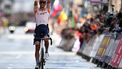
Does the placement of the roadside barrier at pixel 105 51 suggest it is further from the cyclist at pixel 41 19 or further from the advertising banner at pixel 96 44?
the cyclist at pixel 41 19

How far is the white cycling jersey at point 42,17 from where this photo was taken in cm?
1944

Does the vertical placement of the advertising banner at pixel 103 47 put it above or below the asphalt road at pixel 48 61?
above

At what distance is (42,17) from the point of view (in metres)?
19.4

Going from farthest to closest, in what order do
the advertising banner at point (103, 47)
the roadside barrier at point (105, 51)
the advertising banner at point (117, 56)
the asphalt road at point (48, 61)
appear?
the advertising banner at point (103, 47)
the asphalt road at point (48, 61)
the roadside barrier at point (105, 51)
the advertising banner at point (117, 56)

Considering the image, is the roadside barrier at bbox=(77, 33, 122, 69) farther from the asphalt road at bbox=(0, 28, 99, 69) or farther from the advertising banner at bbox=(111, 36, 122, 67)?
the asphalt road at bbox=(0, 28, 99, 69)

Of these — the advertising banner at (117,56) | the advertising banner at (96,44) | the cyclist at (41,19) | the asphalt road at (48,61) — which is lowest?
the asphalt road at (48,61)

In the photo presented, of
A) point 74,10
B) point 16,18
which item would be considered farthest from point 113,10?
point 16,18

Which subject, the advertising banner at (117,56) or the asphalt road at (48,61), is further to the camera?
the asphalt road at (48,61)

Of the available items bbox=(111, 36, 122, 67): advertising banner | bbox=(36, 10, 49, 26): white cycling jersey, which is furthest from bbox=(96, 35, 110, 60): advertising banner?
bbox=(36, 10, 49, 26): white cycling jersey

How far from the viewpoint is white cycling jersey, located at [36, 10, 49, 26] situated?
19.4 metres

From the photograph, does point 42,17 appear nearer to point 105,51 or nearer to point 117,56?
point 117,56

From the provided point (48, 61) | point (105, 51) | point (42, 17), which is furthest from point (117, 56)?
point (48, 61)

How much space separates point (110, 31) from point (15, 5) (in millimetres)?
148955

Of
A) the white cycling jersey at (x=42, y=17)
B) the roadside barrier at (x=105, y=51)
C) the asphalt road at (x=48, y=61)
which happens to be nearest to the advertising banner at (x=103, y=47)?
the roadside barrier at (x=105, y=51)
